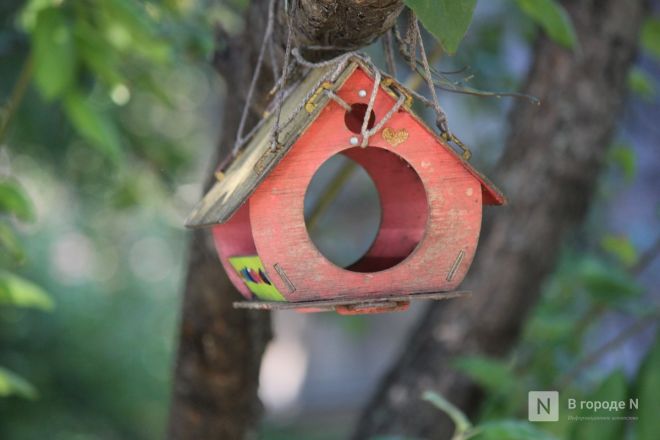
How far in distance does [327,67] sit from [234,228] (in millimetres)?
322

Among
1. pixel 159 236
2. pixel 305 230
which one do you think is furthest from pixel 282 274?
pixel 159 236

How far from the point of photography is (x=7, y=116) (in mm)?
1615

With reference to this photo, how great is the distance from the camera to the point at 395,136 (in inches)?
37.7

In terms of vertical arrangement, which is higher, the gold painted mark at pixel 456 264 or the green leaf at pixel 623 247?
the green leaf at pixel 623 247

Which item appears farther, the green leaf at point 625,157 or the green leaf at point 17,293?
the green leaf at point 625,157

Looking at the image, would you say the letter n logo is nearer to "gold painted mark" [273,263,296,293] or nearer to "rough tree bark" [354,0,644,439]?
"rough tree bark" [354,0,644,439]

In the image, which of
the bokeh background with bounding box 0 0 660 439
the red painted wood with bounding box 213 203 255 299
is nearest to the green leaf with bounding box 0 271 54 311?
the bokeh background with bounding box 0 0 660 439

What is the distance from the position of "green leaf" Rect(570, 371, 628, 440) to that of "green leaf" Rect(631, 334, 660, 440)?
34mm

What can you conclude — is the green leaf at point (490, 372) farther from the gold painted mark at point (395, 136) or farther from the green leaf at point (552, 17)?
the gold painted mark at point (395, 136)

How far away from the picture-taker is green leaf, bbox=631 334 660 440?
5.44ft

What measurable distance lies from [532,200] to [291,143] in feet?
3.77

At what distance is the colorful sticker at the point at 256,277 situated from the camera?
3.23 feet

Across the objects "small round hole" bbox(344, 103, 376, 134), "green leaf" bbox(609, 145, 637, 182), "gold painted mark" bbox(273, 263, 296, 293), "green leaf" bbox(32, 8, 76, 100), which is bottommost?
"gold painted mark" bbox(273, 263, 296, 293)

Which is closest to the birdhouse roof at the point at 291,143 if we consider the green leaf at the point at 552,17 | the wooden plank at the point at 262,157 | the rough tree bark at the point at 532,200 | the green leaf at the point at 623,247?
the wooden plank at the point at 262,157
